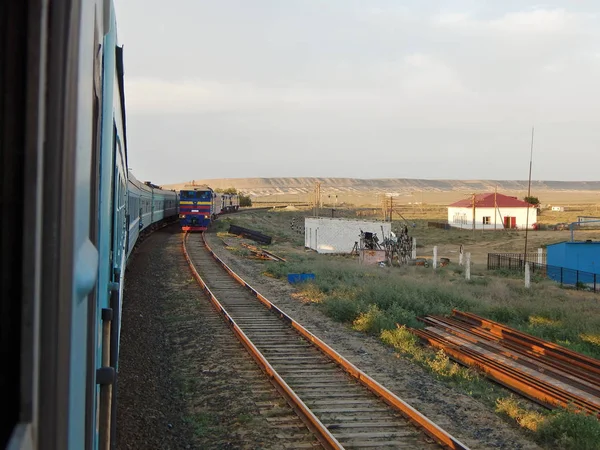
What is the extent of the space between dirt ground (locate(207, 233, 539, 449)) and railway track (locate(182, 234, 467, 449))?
398mm

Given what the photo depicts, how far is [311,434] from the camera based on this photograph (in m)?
7.01

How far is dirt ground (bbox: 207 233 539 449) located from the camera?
721 cm

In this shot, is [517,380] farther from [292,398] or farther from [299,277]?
[299,277]

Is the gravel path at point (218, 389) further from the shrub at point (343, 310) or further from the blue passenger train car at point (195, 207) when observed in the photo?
the blue passenger train car at point (195, 207)

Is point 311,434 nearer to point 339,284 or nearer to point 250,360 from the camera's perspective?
point 250,360

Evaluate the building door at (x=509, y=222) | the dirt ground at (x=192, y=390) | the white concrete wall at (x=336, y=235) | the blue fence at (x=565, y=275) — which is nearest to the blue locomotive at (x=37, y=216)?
the dirt ground at (x=192, y=390)

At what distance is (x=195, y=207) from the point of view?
127 ft

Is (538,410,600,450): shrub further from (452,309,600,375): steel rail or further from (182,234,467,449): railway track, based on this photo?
(452,309,600,375): steel rail

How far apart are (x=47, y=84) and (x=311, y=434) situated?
257 inches

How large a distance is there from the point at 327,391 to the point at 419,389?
4.59ft

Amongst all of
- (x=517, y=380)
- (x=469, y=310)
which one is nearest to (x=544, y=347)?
(x=517, y=380)

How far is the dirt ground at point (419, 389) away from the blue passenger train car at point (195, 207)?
2387 cm

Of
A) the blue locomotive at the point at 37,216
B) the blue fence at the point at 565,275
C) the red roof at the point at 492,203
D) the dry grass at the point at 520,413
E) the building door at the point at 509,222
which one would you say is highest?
the red roof at the point at 492,203

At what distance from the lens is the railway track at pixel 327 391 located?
270 inches
